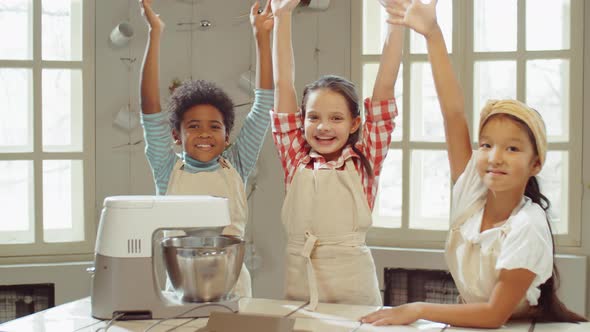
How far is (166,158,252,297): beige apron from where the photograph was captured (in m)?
1.94

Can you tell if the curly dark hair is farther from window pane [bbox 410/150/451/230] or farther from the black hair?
window pane [bbox 410/150/451/230]

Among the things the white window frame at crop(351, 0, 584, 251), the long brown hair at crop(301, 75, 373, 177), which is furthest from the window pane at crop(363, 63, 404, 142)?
the long brown hair at crop(301, 75, 373, 177)

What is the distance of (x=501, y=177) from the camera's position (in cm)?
151

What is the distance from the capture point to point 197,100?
6.52 ft

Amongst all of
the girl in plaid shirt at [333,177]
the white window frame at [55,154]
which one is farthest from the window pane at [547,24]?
the white window frame at [55,154]

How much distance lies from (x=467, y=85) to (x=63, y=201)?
1.72m

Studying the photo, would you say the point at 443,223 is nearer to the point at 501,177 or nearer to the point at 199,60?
the point at 199,60

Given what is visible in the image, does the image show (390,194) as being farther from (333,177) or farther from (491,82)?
(333,177)

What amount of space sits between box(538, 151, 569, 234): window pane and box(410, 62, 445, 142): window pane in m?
0.44

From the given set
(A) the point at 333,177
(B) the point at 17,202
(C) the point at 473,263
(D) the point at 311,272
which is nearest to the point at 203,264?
(D) the point at 311,272

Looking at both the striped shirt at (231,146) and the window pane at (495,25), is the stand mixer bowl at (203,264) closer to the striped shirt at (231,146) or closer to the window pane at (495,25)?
the striped shirt at (231,146)

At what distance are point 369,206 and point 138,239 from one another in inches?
24.2

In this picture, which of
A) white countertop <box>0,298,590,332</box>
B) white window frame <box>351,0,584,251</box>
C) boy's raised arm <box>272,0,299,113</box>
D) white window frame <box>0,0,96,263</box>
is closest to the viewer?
white countertop <box>0,298,590,332</box>

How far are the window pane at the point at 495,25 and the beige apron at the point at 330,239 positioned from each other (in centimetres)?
132
